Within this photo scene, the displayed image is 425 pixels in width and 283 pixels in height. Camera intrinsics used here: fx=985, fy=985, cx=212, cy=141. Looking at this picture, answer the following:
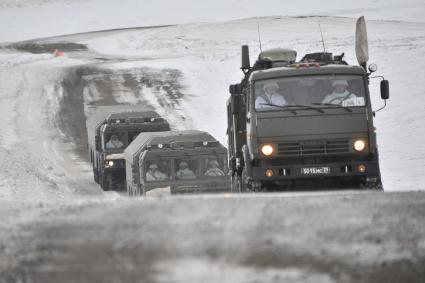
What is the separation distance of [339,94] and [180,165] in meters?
6.97

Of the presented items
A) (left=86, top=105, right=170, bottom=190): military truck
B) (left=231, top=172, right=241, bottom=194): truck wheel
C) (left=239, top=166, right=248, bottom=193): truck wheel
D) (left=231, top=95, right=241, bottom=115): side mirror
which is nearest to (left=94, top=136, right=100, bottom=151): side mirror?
(left=86, top=105, right=170, bottom=190): military truck

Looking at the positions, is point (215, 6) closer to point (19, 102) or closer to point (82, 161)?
point (19, 102)

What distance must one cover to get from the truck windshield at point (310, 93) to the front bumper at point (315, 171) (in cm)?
97

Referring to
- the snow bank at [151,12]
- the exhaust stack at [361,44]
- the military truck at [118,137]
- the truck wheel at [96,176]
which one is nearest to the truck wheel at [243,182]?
the exhaust stack at [361,44]

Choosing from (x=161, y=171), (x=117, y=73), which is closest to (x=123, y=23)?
(x=117, y=73)

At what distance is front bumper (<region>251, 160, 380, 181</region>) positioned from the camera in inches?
635

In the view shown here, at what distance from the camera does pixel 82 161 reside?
→ 3438cm

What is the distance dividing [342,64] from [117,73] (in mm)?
36182

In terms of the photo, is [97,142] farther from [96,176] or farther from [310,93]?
[310,93]

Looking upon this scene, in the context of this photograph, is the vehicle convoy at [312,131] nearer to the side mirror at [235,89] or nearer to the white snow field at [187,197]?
the side mirror at [235,89]

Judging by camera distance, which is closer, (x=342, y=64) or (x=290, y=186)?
(x=290, y=186)

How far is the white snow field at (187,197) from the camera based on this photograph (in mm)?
7387

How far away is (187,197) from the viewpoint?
11.0 metres

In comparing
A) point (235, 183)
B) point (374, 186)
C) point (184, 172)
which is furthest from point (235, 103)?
point (184, 172)
